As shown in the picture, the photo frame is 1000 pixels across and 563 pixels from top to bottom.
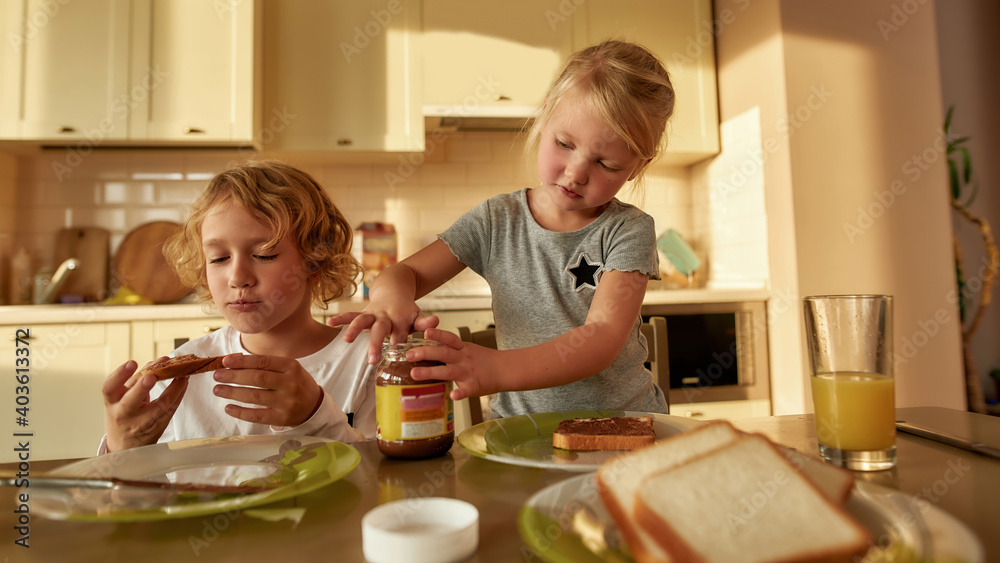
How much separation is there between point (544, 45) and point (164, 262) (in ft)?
5.93

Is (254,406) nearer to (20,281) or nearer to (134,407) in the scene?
(134,407)

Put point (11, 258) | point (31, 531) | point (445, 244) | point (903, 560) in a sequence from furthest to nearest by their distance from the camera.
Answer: point (11, 258) → point (445, 244) → point (31, 531) → point (903, 560)

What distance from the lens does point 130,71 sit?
2281mm

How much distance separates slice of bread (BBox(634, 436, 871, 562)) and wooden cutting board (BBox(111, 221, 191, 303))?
A: 8.09 ft

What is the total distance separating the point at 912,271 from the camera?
2217mm

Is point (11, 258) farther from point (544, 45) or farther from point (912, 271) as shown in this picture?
point (912, 271)

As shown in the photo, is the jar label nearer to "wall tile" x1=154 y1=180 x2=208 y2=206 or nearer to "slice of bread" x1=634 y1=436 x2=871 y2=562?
"slice of bread" x1=634 y1=436 x2=871 y2=562

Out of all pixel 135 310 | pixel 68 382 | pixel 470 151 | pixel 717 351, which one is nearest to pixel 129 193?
pixel 135 310

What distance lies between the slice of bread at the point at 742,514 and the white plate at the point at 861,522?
0.03 meters

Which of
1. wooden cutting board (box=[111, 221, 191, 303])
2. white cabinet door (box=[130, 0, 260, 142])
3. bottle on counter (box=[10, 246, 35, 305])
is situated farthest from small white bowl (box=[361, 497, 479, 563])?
bottle on counter (box=[10, 246, 35, 305])

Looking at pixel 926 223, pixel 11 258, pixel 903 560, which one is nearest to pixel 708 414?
pixel 926 223

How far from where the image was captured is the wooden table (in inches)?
16.4

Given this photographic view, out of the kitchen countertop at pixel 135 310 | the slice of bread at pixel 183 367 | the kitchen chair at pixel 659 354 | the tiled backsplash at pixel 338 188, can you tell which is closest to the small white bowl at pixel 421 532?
the slice of bread at pixel 183 367

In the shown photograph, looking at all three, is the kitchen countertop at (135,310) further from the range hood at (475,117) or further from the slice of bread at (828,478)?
the slice of bread at (828,478)
